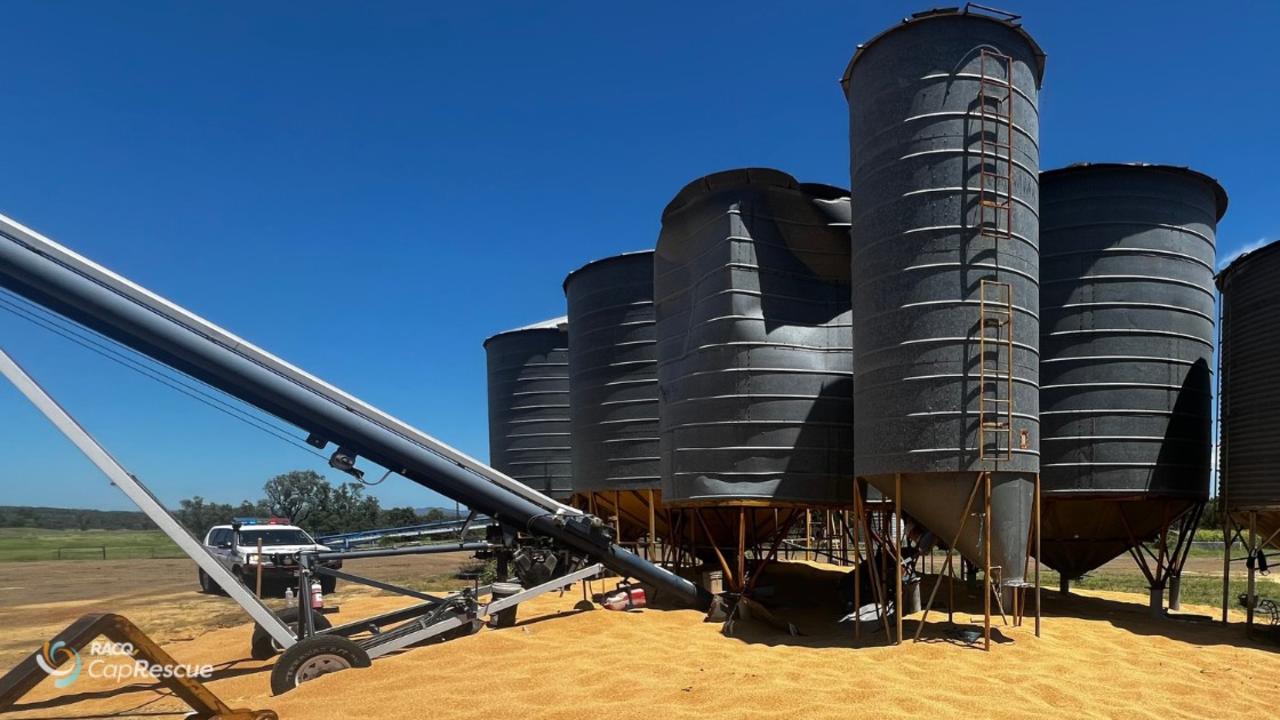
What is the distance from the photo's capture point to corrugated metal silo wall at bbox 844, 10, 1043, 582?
38.7 feet

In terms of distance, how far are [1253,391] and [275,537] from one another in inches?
950

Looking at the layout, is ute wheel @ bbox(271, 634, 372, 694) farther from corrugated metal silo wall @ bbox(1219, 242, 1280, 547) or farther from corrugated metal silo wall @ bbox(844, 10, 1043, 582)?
corrugated metal silo wall @ bbox(1219, 242, 1280, 547)

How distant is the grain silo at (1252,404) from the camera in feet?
45.2

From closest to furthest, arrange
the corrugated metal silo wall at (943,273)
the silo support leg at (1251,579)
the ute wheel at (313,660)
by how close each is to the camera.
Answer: the ute wheel at (313,660) < the corrugated metal silo wall at (943,273) < the silo support leg at (1251,579)

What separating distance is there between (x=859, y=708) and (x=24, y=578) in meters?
36.8

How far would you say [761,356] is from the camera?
1512 centimetres

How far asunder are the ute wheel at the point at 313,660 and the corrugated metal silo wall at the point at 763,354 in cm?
758

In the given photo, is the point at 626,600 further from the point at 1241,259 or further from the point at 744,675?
the point at 1241,259

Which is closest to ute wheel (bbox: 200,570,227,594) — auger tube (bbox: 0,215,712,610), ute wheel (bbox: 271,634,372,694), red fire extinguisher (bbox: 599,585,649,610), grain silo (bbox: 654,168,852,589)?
red fire extinguisher (bbox: 599,585,649,610)

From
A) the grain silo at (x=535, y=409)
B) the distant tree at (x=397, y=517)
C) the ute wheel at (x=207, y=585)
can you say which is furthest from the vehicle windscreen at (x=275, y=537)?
the distant tree at (x=397, y=517)

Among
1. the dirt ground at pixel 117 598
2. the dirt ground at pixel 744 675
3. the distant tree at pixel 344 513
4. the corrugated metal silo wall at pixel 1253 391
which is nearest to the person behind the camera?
the dirt ground at pixel 744 675

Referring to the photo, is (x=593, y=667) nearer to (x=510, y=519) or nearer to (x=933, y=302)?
(x=510, y=519)

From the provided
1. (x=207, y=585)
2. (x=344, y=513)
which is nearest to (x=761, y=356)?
(x=207, y=585)

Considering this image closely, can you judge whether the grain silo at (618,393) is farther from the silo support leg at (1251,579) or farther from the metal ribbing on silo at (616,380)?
the silo support leg at (1251,579)
